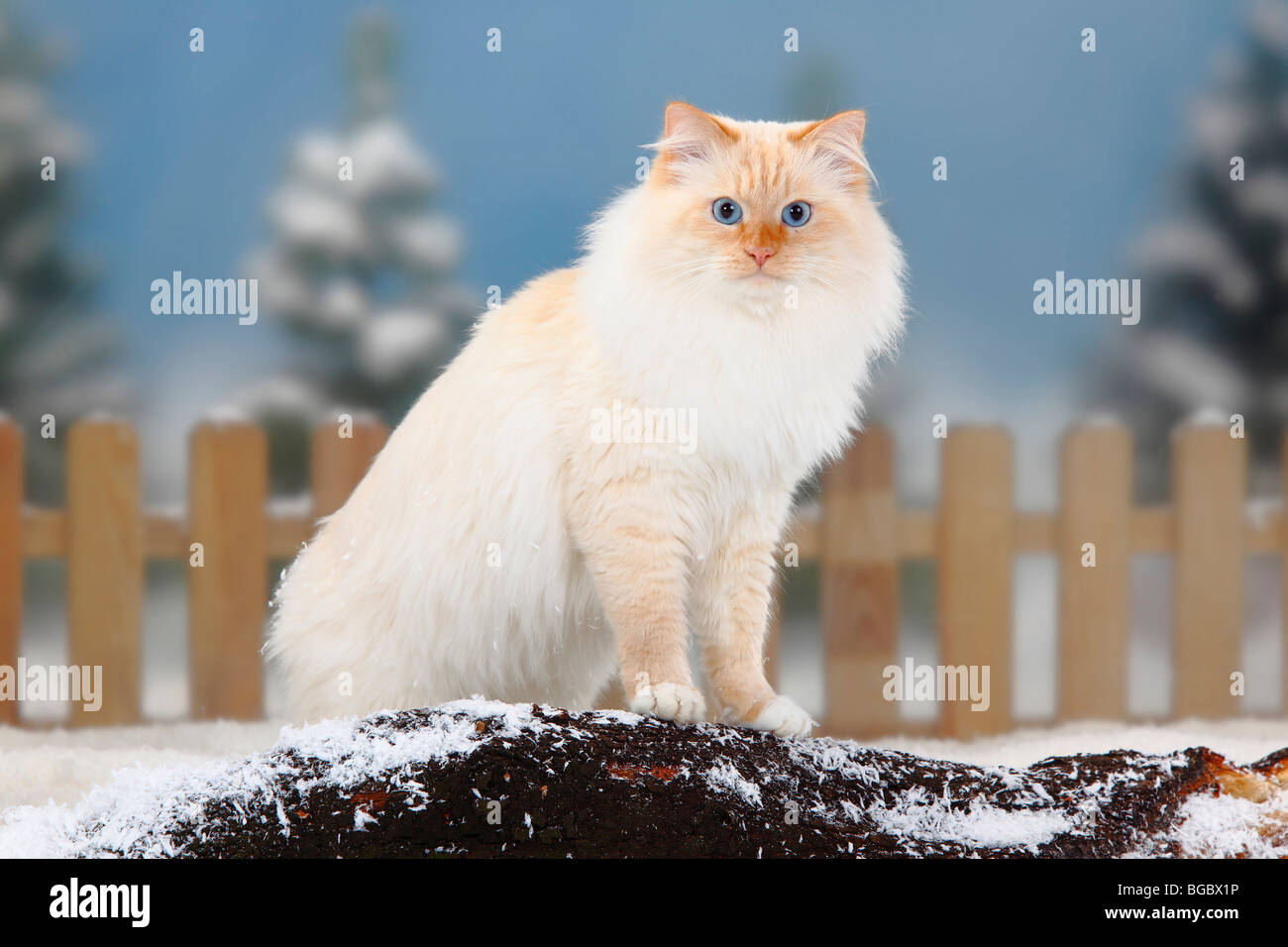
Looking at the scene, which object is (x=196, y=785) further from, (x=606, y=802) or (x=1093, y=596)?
(x=1093, y=596)

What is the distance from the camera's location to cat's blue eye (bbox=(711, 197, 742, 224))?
1774 mm

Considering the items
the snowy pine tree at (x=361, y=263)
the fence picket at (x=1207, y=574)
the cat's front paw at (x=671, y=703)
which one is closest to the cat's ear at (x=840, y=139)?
the snowy pine tree at (x=361, y=263)

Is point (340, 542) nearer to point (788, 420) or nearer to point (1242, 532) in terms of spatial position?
point (788, 420)

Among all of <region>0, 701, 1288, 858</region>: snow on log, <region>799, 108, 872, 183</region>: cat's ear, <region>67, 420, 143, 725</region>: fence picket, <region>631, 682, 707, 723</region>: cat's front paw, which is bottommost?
<region>0, 701, 1288, 858</region>: snow on log

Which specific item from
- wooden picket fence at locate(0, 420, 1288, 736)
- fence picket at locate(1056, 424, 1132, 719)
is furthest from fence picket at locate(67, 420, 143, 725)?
fence picket at locate(1056, 424, 1132, 719)

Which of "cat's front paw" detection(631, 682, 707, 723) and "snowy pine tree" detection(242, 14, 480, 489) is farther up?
"snowy pine tree" detection(242, 14, 480, 489)

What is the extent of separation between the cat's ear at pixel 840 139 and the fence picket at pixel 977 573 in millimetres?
1014

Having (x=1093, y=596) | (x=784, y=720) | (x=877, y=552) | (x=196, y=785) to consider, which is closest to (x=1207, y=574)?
(x=1093, y=596)

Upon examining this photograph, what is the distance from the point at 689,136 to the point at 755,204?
17 centimetres

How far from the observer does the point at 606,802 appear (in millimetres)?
1461

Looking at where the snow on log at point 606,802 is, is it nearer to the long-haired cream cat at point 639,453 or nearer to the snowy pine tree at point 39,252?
the long-haired cream cat at point 639,453

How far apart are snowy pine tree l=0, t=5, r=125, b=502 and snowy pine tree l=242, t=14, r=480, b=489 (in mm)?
321

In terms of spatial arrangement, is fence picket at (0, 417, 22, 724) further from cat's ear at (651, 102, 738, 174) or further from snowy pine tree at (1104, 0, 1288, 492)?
snowy pine tree at (1104, 0, 1288, 492)
